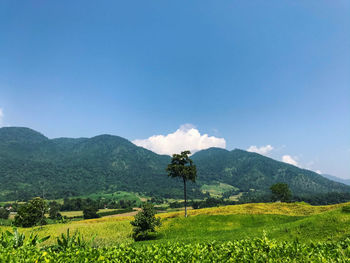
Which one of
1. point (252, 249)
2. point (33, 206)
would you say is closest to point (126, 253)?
point (252, 249)

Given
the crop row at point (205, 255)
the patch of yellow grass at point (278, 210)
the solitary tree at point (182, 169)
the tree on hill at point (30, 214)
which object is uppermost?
the solitary tree at point (182, 169)

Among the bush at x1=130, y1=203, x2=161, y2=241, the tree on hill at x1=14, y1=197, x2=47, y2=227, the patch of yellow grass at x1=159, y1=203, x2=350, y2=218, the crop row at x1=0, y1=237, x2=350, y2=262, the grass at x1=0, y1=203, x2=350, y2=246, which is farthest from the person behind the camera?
the tree on hill at x1=14, y1=197, x2=47, y2=227

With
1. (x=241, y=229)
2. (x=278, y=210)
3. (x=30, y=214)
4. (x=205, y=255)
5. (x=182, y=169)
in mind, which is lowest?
(x=30, y=214)

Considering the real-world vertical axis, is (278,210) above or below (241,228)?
below

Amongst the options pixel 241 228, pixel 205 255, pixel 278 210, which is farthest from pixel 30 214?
pixel 205 255

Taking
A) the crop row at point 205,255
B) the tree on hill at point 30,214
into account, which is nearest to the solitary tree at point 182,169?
the crop row at point 205,255

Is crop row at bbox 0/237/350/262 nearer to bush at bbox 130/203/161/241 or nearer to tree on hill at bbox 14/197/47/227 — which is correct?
bush at bbox 130/203/161/241

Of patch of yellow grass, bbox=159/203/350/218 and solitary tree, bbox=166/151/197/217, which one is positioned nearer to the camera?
patch of yellow grass, bbox=159/203/350/218

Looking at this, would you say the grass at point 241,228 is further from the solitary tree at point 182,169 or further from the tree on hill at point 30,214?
the tree on hill at point 30,214

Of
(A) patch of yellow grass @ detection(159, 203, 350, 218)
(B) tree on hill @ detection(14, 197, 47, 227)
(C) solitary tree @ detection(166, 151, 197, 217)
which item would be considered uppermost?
(C) solitary tree @ detection(166, 151, 197, 217)

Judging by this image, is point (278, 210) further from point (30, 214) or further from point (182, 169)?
point (30, 214)

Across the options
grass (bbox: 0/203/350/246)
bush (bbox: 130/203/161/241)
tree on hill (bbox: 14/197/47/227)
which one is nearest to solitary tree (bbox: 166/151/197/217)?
grass (bbox: 0/203/350/246)

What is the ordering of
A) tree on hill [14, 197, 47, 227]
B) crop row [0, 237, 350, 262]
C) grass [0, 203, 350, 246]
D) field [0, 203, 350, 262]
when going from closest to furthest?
crop row [0, 237, 350, 262], field [0, 203, 350, 262], grass [0, 203, 350, 246], tree on hill [14, 197, 47, 227]

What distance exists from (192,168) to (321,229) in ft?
112
